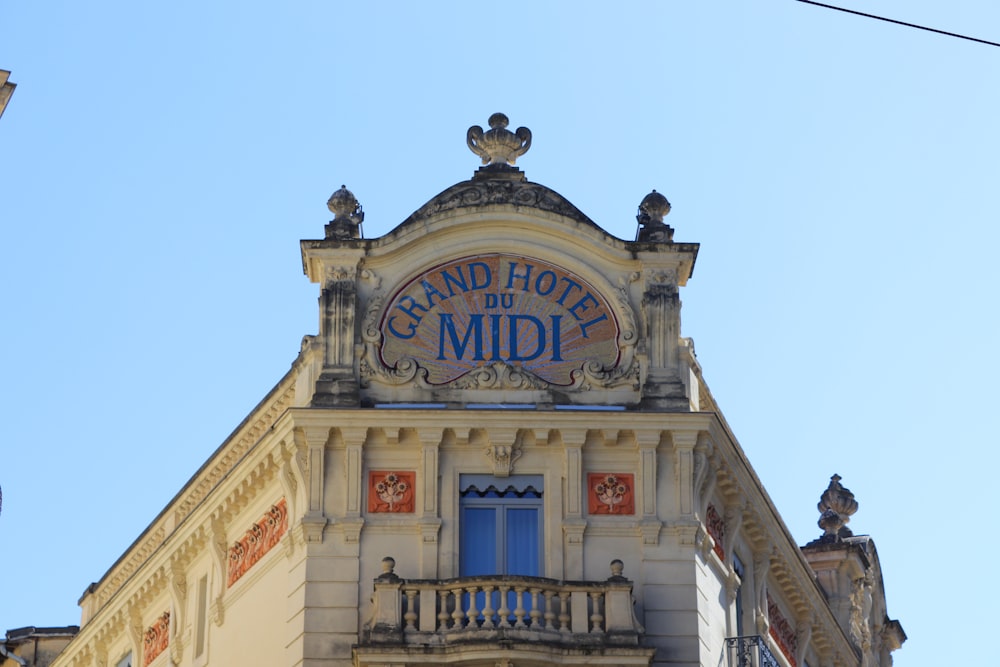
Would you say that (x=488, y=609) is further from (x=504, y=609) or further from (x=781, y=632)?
(x=781, y=632)

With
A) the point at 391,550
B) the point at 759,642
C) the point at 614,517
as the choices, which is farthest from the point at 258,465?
the point at 759,642

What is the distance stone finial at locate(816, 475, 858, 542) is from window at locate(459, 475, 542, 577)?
1320 cm

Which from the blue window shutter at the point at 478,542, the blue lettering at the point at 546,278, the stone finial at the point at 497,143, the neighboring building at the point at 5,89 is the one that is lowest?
the blue window shutter at the point at 478,542

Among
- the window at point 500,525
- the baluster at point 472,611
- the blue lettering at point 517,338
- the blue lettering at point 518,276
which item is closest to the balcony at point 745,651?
the window at point 500,525

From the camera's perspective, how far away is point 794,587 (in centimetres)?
3938

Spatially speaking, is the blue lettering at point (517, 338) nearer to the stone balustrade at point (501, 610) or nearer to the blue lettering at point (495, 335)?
the blue lettering at point (495, 335)

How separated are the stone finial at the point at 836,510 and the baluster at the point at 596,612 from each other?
13.8m

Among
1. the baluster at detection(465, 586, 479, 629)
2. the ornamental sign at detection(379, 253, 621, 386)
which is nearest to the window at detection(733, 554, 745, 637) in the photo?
the ornamental sign at detection(379, 253, 621, 386)

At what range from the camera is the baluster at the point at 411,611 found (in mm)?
32250

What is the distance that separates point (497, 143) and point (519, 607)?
7.97 m

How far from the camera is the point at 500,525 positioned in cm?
3369

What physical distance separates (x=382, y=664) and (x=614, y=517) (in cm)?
417

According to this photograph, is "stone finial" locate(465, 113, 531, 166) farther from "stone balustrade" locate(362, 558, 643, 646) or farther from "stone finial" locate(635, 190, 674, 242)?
"stone balustrade" locate(362, 558, 643, 646)

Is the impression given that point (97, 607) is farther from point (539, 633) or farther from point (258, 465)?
point (539, 633)
